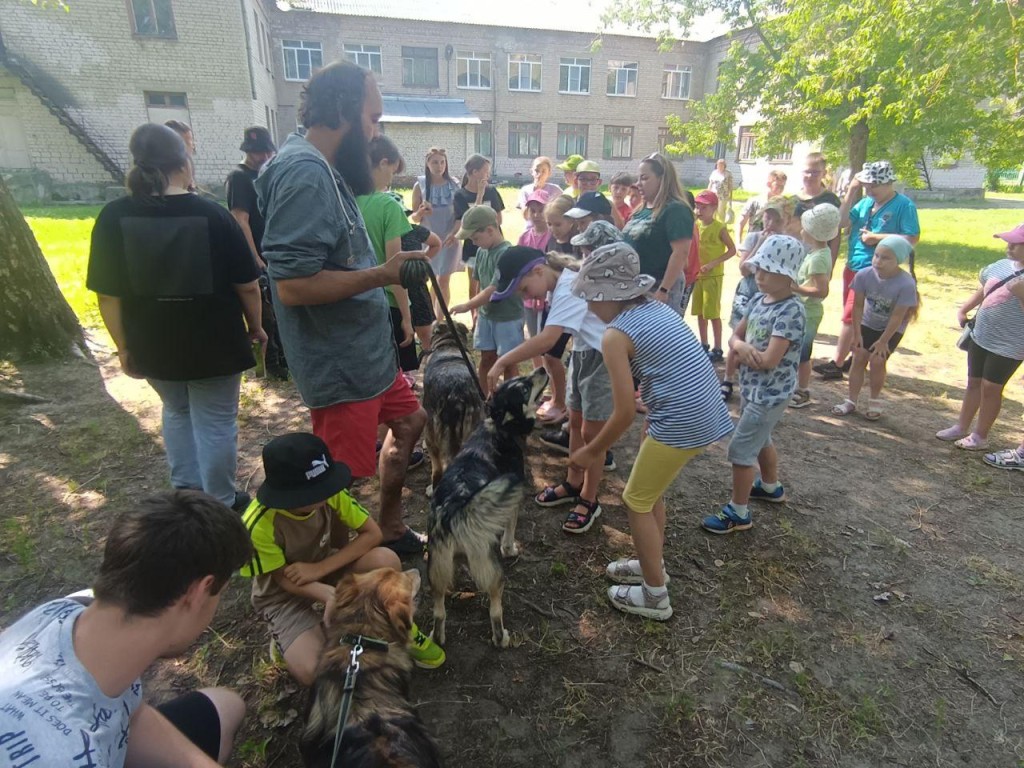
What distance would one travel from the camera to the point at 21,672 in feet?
4.01

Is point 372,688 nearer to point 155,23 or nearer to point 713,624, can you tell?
point 713,624

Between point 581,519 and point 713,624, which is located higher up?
point 581,519

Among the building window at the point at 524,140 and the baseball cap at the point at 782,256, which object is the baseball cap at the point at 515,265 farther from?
the building window at the point at 524,140

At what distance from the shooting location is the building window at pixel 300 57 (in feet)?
102

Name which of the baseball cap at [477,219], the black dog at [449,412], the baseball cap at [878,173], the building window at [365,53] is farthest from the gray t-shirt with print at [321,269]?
the building window at [365,53]

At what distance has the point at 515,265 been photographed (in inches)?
149

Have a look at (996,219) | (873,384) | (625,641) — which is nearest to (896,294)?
(873,384)

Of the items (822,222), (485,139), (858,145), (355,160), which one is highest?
(485,139)

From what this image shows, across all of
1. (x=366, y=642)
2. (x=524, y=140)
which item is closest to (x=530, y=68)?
(x=524, y=140)

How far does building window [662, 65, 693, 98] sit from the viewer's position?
3750 centimetres

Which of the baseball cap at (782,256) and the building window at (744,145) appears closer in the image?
the baseball cap at (782,256)

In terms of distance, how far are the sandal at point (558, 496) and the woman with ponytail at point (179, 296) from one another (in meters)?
2.07

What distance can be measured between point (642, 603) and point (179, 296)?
9.88 ft

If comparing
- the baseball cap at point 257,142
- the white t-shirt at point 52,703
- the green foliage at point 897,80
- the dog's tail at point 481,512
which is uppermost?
the green foliage at point 897,80
